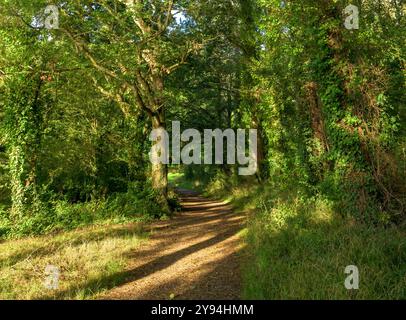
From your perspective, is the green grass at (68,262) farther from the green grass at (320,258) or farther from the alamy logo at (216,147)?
the alamy logo at (216,147)

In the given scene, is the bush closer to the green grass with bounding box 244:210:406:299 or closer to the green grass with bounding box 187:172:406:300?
the green grass with bounding box 187:172:406:300

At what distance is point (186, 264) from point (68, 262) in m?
2.68

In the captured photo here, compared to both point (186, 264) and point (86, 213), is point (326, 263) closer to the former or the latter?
point (186, 264)

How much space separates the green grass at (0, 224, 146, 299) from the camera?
6.68 metres

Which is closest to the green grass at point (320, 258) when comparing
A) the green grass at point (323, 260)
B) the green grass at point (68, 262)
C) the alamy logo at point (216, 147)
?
the green grass at point (323, 260)

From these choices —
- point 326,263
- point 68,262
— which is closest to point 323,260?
point 326,263

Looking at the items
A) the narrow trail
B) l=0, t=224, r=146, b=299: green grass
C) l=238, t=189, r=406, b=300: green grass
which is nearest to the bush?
l=0, t=224, r=146, b=299: green grass

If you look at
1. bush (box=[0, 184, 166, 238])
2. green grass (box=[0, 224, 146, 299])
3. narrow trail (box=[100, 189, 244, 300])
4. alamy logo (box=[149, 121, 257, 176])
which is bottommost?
narrow trail (box=[100, 189, 244, 300])

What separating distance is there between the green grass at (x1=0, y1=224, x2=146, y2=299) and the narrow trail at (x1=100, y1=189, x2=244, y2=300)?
0.37 meters

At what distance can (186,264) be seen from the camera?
879 centimetres

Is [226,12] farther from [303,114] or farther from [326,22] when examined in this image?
[326,22]

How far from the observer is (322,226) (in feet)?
28.4

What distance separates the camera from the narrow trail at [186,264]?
22.7 feet

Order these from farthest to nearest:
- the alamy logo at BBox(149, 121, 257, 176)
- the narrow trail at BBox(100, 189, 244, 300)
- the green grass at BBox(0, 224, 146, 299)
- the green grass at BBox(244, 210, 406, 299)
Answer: the alamy logo at BBox(149, 121, 257, 176) < the narrow trail at BBox(100, 189, 244, 300) < the green grass at BBox(0, 224, 146, 299) < the green grass at BBox(244, 210, 406, 299)
